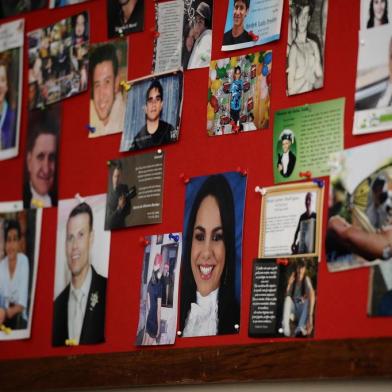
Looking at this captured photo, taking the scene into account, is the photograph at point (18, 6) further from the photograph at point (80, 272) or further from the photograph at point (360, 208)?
the photograph at point (360, 208)

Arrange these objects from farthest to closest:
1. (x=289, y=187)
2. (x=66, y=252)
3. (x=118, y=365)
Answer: (x=66, y=252) → (x=118, y=365) → (x=289, y=187)

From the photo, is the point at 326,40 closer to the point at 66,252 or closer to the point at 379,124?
the point at 379,124

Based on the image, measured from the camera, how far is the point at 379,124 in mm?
3182

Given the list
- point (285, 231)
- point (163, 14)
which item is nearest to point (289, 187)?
point (285, 231)

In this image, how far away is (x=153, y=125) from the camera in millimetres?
3840

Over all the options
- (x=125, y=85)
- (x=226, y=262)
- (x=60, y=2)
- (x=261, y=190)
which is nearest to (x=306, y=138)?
(x=261, y=190)

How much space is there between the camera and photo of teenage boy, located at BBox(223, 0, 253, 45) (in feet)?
11.9

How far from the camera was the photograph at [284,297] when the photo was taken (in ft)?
10.7

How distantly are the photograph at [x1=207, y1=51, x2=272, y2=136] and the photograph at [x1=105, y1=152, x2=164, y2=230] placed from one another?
294 mm

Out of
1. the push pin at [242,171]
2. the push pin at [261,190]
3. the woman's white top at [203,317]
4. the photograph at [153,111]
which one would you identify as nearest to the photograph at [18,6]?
the photograph at [153,111]

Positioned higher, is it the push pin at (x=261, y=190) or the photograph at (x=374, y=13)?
the photograph at (x=374, y=13)

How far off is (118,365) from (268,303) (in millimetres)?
686

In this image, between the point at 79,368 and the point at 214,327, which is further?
the point at 79,368

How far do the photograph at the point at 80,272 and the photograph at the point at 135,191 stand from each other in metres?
0.07
